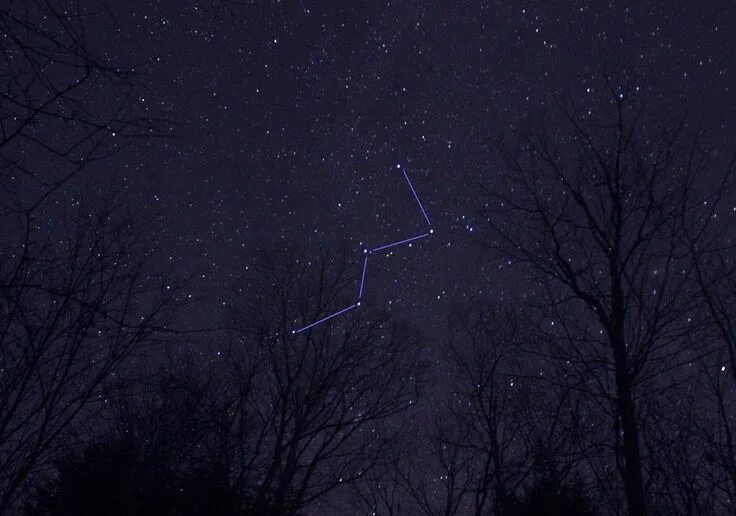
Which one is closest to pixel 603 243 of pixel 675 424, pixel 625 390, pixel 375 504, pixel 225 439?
pixel 625 390

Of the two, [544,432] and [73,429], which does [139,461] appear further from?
[544,432]

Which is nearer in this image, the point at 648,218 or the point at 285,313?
the point at 648,218

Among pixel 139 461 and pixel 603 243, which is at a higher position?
pixel 603 243

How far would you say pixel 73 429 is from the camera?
18.2ft

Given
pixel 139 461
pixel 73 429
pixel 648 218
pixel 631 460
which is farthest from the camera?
pixel 139 461

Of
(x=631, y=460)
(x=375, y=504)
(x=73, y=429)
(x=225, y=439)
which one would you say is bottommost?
(x=73, y=429)

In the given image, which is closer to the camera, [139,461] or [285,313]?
[139,461]

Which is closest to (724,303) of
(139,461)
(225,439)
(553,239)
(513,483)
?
(553,239)

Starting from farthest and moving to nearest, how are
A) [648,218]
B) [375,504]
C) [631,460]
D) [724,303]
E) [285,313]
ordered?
[375,504] < [285,313] < [648,218] < [631,460] < [724,303]

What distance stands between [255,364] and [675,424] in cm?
1045

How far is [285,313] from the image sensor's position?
17250 millimetres

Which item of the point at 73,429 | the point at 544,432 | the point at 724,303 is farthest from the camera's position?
the point at 544,432

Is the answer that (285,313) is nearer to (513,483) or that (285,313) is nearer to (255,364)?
(255,364)

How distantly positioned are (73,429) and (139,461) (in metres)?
5.10
